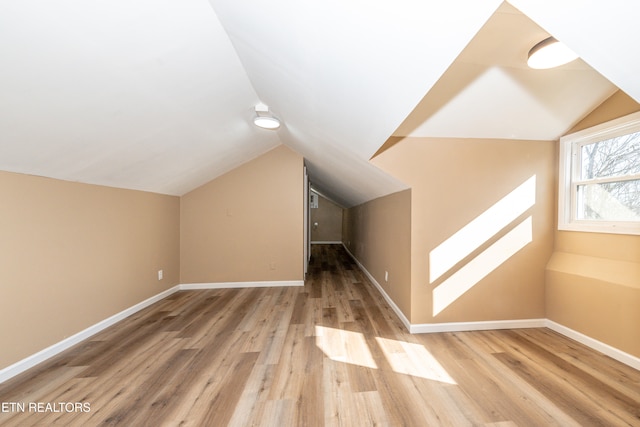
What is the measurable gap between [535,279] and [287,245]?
317cm

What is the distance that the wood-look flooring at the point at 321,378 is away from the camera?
146 centimetres

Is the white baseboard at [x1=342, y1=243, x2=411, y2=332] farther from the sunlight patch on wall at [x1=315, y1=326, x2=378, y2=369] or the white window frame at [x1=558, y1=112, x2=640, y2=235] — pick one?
the white window frame at [x1=558, y1=112, x2=640, y2=235]

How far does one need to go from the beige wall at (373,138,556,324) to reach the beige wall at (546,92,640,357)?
246 mm

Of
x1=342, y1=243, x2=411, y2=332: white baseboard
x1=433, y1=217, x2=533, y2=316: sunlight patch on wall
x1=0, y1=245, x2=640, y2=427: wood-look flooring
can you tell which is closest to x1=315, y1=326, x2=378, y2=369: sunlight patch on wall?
x1=0, y1=245, x2=640, y2=427: wood-look flooring

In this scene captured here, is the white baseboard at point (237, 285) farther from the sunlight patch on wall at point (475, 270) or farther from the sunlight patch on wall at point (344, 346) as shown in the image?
the sunlight patch on wall at point (475, 270)

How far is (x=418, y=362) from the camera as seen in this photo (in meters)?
1.99

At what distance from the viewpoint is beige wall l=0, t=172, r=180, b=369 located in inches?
69.7

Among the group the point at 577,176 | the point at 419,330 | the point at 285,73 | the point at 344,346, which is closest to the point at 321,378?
the point at 344,346

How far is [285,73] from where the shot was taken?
1690 millimetres

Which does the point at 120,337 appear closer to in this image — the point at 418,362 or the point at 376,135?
the point at 418,362

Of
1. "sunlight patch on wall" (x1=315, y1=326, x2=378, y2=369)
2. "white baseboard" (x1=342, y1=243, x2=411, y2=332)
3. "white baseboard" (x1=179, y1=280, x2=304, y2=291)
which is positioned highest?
"white baseboard" (x1=342, y1=243, x2=411, y2=332)

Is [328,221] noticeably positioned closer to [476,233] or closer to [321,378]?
[476,233]

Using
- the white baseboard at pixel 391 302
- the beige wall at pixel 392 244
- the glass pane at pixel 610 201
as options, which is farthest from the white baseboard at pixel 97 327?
the glass pane at pixel 610 201

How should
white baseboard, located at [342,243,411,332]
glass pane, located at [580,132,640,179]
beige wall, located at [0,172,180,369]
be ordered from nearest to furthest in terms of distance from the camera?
beige wall, located at [0,172,180,369], glass pane, located at [580,132,640,179], white baseboard, located at [342,243,411,332]
